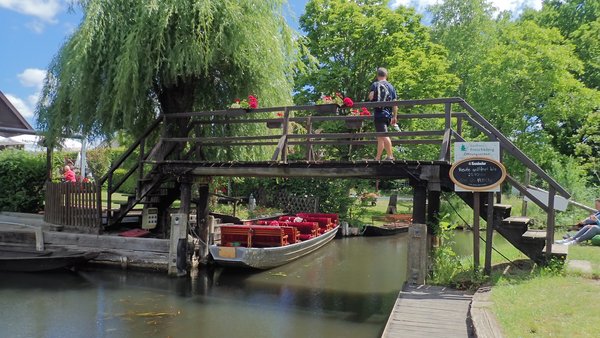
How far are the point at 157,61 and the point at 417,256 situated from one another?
7.50 meters

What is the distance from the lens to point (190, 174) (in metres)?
11.9

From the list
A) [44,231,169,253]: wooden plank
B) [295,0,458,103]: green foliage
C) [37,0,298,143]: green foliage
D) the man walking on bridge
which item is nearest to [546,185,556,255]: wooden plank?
the man walking on bridge

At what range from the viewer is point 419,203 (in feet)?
30.8

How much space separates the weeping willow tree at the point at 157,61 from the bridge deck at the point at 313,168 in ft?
7.64

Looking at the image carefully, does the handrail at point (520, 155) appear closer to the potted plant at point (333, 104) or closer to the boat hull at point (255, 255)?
the potted plant at point (333, 104)

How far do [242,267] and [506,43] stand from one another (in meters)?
22.1

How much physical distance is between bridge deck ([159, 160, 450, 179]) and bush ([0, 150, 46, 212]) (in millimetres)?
6901

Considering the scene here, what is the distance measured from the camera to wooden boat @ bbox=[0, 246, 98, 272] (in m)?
11.5

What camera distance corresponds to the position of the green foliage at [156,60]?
11703mm

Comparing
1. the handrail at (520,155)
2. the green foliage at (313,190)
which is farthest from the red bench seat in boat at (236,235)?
the green foliage at (313,190)

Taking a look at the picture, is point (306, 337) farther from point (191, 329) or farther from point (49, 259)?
point (49, 259)

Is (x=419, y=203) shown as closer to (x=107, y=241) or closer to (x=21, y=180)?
(x=107, y=241)

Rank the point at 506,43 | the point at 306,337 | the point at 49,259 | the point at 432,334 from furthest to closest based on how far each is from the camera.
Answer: the point at 506,43, the point at 49,259, the point at 306,337, the point at 432,334

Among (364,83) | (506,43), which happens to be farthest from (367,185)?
(506,43)
